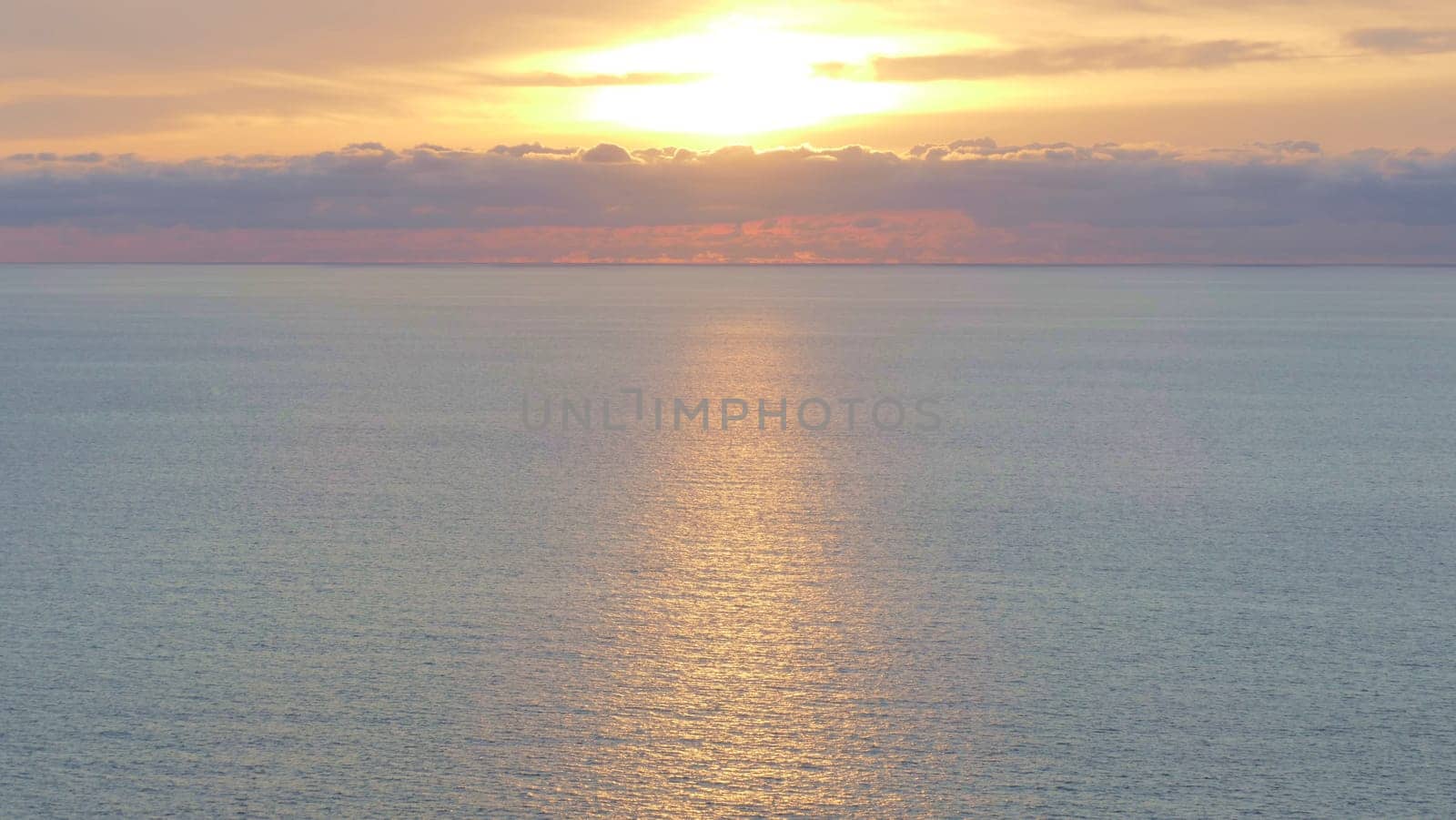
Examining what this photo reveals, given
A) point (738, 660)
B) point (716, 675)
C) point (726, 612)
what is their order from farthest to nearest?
point (726, 612) → point (738, 660) → point (716, 675)

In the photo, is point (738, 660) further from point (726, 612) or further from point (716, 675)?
point (726, 612)

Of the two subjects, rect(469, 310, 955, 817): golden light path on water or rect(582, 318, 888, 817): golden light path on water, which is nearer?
rect(469, 310, 955, 817): golden light path on water

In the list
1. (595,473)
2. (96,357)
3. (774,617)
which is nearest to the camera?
(774,617)

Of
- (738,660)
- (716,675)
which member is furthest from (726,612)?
(716,675)

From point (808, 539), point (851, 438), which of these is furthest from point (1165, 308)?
point (808, 539)

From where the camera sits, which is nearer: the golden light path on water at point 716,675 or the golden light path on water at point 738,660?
the golden light path on water at point 716,675

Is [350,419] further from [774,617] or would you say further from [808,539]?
[774,617]

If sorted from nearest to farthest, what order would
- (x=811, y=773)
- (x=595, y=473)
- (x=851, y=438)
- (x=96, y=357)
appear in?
(x=811, y=773) < (x=595, y=473) < (x=851, y=438) < (x=96, y=357)

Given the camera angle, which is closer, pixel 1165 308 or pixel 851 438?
pixel 851 438
